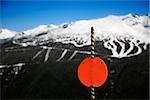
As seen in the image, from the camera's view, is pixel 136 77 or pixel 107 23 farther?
pixel 107 23

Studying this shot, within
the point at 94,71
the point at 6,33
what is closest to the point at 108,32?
the point at 6,33

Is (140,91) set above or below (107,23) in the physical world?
below

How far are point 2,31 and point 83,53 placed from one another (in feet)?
8.53

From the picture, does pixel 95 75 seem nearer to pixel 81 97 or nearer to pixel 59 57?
pixel 81 97

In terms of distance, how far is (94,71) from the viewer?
491 cm

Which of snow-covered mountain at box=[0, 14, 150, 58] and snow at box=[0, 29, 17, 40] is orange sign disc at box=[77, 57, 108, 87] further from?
snow at box=[0, 29, 17, 40]

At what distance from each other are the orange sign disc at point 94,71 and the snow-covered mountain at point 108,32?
3.83 metres

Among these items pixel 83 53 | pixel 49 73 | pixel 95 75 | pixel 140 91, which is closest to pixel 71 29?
pixel 83 53

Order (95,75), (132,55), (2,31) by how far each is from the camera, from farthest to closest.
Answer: (2,31)
(132,55)
(95,75)

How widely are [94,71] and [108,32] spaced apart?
4367 millimetres

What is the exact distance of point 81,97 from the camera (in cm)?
845

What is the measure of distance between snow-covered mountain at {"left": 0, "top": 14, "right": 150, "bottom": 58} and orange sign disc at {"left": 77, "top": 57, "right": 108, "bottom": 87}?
3832 mm

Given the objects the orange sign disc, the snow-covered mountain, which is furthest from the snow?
the orange sign disc

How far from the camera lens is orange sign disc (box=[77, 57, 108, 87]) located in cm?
491
